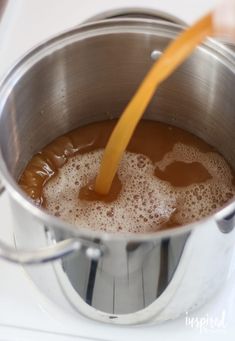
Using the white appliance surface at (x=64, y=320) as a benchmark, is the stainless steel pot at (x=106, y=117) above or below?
above

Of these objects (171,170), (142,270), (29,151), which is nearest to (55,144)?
(29,151)

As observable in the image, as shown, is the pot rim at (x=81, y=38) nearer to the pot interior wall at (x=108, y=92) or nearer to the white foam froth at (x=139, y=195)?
the pot interior wall at (x=108, y=92)

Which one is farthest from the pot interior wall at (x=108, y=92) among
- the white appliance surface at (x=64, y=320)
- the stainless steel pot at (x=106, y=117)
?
the white appliance surface at (x=64, y=320)

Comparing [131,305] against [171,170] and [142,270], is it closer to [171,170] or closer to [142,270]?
[142,270]

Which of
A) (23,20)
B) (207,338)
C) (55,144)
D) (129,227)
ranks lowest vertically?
(207,338)

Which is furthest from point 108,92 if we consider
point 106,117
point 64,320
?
point 64,320

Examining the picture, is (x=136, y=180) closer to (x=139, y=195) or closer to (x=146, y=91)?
(x=139, y=195)

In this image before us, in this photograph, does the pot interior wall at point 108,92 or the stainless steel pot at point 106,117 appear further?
the pot interior wall at point 108,92
